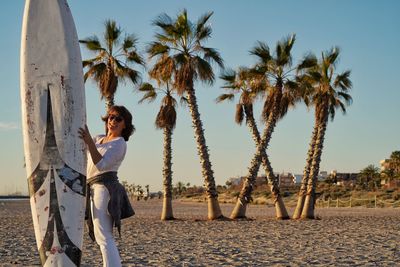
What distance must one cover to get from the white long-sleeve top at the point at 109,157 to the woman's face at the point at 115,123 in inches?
4.6

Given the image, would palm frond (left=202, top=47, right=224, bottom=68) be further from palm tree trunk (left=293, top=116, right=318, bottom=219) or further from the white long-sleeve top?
the white long-sleeve top

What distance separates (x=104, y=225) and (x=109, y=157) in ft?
1.71

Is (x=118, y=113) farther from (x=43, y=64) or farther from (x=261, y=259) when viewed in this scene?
(x=261, y=259)

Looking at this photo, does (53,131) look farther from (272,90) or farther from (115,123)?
(272,90)

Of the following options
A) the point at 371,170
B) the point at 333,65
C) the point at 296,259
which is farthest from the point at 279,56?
the point at 371,170

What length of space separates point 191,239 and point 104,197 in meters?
9.58

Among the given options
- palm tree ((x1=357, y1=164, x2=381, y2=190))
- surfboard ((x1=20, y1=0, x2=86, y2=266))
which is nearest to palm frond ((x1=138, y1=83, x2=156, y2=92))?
surfboard ((x1=20, y1=0, x2=86, y2=266))

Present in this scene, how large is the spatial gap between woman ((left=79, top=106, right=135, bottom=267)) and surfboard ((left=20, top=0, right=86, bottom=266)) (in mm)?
263

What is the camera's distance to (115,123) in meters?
4.68

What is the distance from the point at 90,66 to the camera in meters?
21.5

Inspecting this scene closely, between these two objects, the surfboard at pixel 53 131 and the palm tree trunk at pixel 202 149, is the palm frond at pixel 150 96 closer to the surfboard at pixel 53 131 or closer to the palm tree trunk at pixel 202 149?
the palm tree trunk at pixel 202 149

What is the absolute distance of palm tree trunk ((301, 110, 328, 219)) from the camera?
77.2ft

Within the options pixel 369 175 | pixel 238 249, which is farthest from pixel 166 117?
pixel 369 175

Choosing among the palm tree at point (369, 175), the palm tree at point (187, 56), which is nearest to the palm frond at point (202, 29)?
the palm tree at point (187, 56)
